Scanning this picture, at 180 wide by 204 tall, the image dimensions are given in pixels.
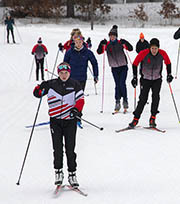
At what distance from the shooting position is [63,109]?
482 centimetres

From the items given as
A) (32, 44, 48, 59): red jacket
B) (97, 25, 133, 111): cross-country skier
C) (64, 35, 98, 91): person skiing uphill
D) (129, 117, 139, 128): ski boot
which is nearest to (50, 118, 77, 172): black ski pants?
(129, 117, 139, 128): ski boot

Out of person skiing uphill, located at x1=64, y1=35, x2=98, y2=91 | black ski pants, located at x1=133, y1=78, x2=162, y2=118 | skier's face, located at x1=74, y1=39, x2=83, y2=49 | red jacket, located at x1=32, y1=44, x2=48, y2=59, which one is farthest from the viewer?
red jacket, located at x1=32, y1=44, x2=48, y2=59

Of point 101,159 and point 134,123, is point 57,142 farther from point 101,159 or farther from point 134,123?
point 134,123

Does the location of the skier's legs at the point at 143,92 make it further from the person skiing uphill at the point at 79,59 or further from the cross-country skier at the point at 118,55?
the cross-country skier at the point at 118,55

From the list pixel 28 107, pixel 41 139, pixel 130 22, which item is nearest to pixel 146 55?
pixel 41 139

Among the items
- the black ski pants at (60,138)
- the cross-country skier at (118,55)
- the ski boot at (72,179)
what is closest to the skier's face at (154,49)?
the cross-country skier at (118,55)

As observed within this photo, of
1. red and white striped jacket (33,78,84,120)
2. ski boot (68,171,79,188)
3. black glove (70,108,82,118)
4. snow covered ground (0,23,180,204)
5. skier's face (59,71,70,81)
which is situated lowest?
snow covered ground (0,23,180,204)

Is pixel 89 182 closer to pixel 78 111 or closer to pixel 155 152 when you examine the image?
pixel 78 111

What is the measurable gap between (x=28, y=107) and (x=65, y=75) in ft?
18.6

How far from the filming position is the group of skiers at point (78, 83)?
15.8ft

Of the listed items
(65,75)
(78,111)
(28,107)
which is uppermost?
(65,75)

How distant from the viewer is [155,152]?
6438 mm

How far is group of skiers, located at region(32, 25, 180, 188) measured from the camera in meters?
4.81

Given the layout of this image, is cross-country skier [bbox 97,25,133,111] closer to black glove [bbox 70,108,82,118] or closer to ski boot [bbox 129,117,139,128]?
ski boot [bbox 129,117,139,128]
